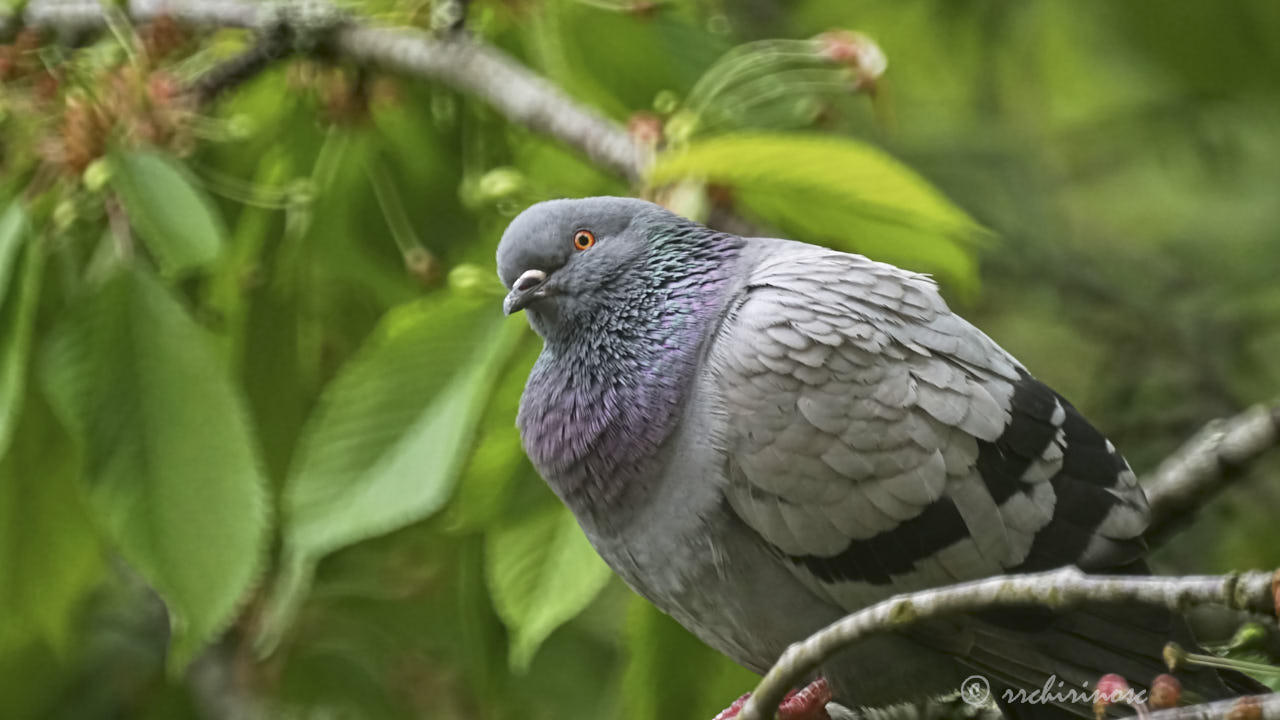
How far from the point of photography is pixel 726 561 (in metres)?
2.91

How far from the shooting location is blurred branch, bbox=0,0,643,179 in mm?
4105

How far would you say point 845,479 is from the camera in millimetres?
2822

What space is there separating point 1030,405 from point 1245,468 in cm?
62

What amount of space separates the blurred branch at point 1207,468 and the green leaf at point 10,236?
9.87 ft

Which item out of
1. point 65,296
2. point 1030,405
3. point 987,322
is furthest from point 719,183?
point 987,322

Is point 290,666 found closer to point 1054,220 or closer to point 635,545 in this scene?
point 635,545

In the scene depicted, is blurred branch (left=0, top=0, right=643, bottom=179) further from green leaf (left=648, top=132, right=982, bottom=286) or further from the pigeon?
the pigeon

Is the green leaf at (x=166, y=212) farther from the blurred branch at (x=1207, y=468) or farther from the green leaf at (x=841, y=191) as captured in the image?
the blurred branch at (x=1207, y=468)

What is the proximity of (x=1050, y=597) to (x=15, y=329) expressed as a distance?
9.72 feet

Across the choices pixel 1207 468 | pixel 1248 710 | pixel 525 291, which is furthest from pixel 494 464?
pixel 1248 710

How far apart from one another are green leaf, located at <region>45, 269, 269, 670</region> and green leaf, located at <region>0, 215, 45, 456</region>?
115 mm

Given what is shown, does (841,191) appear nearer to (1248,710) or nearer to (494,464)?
(494,464)

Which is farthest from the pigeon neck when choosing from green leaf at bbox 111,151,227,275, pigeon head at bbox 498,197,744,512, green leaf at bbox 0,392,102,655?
green leaf at bbox 0,392,102,655

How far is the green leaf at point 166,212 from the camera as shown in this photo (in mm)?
3686
